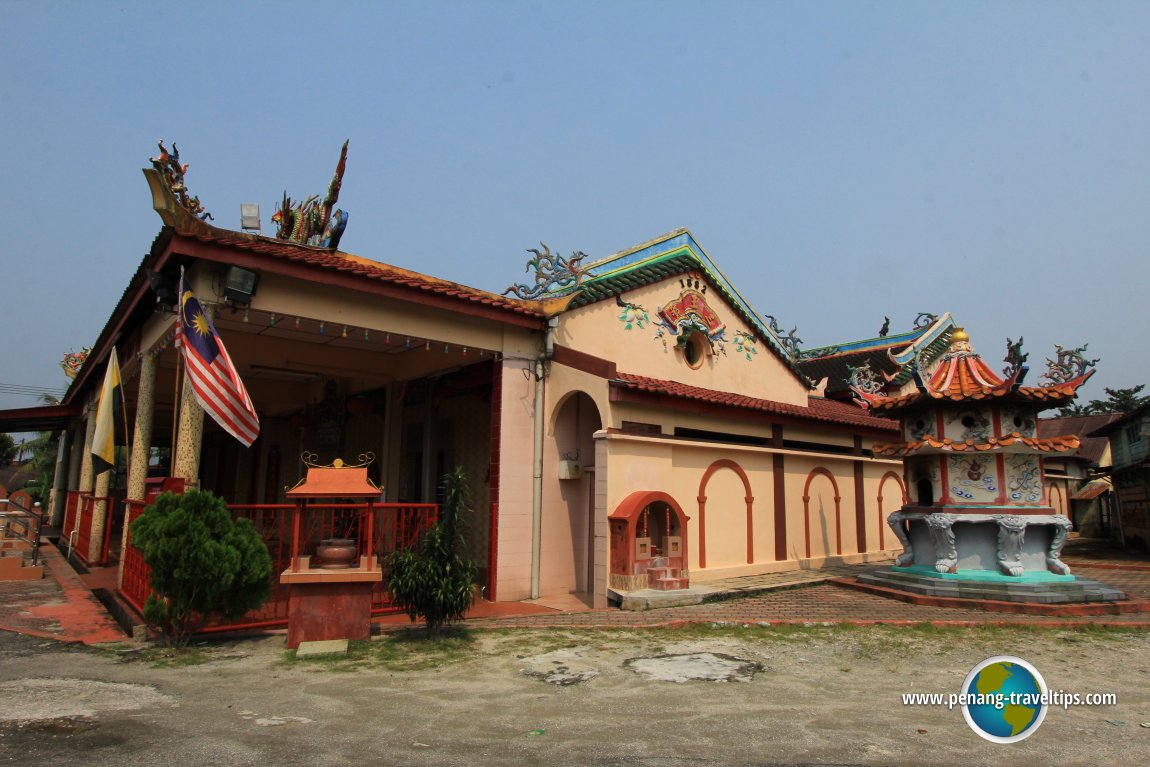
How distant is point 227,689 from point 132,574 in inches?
169

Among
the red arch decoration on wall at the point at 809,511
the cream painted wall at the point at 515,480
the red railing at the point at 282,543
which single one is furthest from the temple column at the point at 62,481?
the red arch decoration on wall at the point at 809,511

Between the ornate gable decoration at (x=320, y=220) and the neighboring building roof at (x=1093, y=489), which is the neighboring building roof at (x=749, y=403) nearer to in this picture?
the ornate gable decoration at (x=320, y=220)

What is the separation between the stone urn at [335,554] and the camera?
771 cm

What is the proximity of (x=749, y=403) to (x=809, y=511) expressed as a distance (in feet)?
10.6

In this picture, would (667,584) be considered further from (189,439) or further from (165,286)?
(165,286)

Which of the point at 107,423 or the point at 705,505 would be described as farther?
the point at 705,505

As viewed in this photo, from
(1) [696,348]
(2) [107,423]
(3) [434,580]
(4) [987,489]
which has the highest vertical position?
(1) [696,348]

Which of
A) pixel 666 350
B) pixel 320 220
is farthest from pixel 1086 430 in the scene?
pixel 320 220

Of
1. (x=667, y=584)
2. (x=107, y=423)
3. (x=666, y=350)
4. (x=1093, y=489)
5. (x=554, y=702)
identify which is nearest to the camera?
(x=554, y=702)

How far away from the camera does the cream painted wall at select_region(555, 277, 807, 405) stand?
41.1ft

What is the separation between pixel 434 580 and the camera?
7.69m

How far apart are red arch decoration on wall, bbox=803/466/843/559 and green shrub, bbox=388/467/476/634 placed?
884 cm

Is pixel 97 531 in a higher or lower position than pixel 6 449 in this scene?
lower

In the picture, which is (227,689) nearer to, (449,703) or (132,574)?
(449,703)
